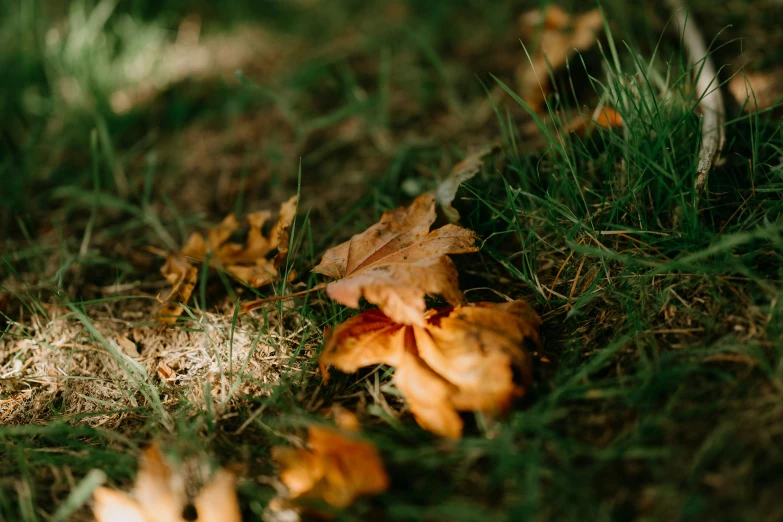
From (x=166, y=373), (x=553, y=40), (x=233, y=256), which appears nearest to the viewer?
(x=166, y=373)

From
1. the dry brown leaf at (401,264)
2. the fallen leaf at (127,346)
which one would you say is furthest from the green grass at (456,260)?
the dry brown leaf at (401,264)

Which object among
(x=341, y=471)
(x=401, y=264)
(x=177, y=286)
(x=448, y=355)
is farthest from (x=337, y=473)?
(x=177, y=286)

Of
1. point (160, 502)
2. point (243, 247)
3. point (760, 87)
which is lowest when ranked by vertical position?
point (760, 87)

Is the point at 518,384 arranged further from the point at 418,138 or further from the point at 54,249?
the point at 54,249

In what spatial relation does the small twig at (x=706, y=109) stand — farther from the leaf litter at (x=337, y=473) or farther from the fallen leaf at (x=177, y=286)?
the fallen leaf at (x=177, y=286)

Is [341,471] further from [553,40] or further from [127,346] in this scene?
[553,40]

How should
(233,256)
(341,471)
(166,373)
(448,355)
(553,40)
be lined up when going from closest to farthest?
(341,471) < (448,355) < (166,373) < (233,256) < (553,40)

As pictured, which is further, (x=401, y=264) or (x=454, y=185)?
(x=454, y=185)
